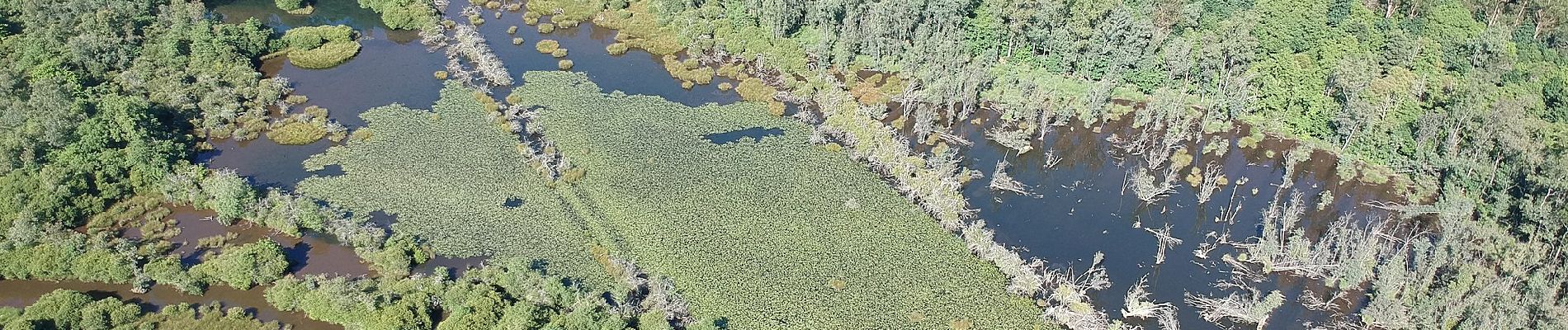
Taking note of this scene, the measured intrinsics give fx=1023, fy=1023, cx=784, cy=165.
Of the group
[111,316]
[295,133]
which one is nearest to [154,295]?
[111,316]

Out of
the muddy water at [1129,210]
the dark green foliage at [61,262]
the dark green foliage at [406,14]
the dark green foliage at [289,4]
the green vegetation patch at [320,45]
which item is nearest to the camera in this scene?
the dark green foliage at [61,262]

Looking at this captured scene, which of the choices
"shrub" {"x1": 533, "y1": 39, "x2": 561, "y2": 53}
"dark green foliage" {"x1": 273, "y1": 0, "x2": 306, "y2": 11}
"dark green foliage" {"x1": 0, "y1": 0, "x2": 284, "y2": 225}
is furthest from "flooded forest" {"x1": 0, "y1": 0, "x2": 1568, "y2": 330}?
"dark green foliage" {"x1": 273, "y1": 0, "x2": 306, "y2": 11}

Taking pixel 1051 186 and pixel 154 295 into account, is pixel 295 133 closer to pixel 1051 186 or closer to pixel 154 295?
pixel 154 295

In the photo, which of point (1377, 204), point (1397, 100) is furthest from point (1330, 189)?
point (1397, 100)

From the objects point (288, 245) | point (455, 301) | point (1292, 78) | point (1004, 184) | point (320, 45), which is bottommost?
point (320, 45)

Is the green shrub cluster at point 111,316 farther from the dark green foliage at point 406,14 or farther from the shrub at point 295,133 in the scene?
the dark green foliage at point 406,14

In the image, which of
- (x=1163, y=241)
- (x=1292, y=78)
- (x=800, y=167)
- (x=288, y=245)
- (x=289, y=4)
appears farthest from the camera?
(x=289, y=4)

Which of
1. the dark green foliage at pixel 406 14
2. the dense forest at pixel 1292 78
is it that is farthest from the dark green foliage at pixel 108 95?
the dense forest at pixel 1292 78
